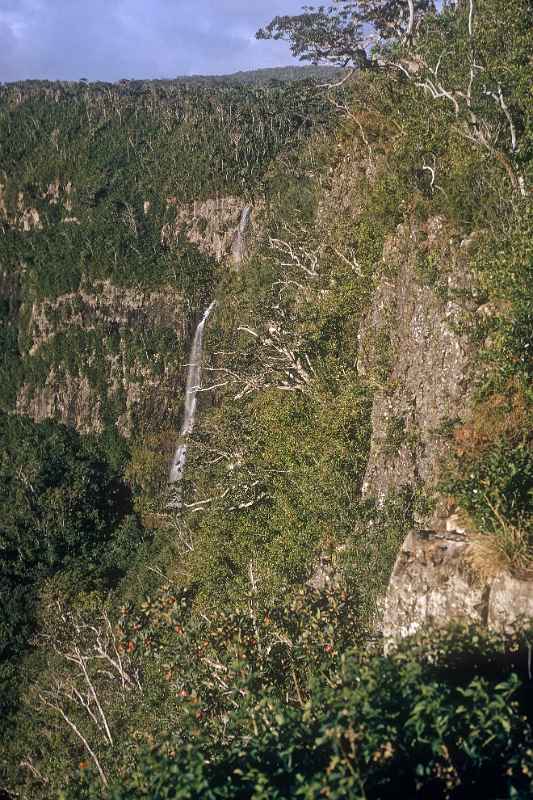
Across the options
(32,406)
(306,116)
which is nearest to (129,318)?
(32,406)

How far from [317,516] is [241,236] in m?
33.2

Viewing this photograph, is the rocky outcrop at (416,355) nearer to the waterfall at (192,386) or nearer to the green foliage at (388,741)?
the green foliage at (388,741)

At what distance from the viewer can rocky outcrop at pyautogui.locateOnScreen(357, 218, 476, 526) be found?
10773 mm

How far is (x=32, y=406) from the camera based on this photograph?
4862 cm

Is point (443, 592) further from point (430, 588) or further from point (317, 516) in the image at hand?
point (317, 516)

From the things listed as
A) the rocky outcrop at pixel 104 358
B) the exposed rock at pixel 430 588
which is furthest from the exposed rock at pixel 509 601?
the rocky outcrop at pixel 104 358

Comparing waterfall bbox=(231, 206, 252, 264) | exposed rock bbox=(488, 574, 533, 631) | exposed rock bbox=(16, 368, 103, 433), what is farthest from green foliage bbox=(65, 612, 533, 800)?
exposed rock bbox=(16, 368, 103, 433)

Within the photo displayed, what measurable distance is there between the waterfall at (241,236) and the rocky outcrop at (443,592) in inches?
1473

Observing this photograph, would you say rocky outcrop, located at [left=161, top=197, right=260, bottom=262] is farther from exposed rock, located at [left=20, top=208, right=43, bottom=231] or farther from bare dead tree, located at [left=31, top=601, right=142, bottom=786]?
bare dead tree, located at [left=31, top=601, right=142, bottom=786]

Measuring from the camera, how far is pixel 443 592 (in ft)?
24.7

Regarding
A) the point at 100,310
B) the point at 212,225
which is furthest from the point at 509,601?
the point at 100,310

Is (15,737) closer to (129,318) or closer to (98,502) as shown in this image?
(98,502)

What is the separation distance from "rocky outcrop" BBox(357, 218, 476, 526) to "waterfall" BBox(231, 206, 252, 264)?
1174 inches

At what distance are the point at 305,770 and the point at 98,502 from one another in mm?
38859
